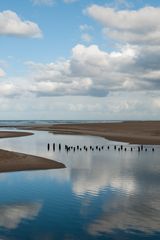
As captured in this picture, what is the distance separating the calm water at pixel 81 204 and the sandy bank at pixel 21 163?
6.70ft

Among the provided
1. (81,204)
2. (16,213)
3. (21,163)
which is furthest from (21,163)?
(16,213)

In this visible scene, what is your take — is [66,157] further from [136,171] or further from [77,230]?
[77,230]

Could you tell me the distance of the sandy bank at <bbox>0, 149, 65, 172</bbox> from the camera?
35.9 m

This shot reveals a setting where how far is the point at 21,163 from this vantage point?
37.9m

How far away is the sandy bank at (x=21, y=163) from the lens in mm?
35869

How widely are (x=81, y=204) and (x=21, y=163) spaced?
17427 mm

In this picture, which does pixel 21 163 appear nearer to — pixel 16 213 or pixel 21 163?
pixel 21 163

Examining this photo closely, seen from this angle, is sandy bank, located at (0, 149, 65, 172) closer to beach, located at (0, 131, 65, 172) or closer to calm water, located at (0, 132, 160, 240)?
beach, located at (0, 131, 65, 172)

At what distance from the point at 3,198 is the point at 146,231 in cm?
1115

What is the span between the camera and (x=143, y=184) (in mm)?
28172

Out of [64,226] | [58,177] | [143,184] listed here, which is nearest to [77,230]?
[64,226]

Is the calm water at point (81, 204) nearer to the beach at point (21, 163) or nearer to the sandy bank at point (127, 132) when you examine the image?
the beach at point (21, 163)

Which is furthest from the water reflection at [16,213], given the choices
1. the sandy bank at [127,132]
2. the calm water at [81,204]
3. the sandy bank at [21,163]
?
the sandy bank at [127,132]

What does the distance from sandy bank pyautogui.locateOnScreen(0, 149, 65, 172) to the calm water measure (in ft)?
6.70
